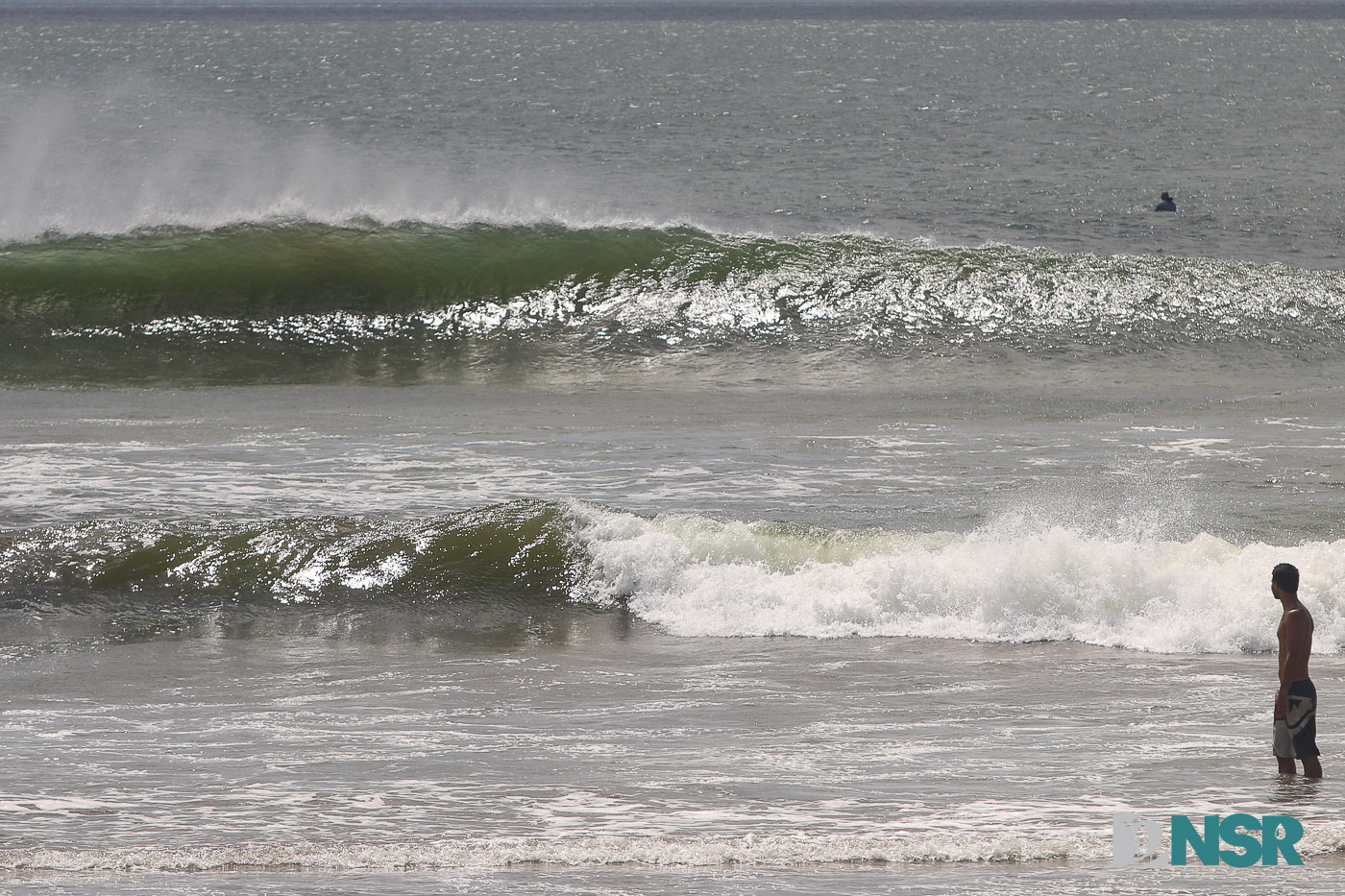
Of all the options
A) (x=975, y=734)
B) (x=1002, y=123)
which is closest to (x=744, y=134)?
(x=1002, y=123)

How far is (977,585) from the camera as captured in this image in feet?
31.1

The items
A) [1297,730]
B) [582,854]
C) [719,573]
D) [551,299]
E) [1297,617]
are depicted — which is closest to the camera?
[582,854]

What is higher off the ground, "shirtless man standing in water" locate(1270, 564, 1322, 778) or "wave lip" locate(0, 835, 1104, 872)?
"shirtless man standing in water" locate(1270, 564, 1322, 778)

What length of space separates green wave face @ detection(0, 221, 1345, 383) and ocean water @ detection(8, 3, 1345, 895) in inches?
3.5

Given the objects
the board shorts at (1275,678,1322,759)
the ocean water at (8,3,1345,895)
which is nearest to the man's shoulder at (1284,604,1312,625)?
the board shorts at (1275,678,1322,759)

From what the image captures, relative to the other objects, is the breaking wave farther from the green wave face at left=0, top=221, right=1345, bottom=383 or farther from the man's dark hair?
the green wave face at left=0, top=221, right=1345, bottom=383

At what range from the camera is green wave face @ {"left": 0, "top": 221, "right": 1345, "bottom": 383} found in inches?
776

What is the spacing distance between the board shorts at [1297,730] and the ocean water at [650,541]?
4.9 inches

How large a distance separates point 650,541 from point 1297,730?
190 inches

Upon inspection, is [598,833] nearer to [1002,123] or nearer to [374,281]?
[374,281]

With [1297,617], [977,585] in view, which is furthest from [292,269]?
[1297,617]

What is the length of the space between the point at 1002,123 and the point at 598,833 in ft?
176

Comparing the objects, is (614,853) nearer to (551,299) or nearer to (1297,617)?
(1297,617)

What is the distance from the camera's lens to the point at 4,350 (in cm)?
1953
